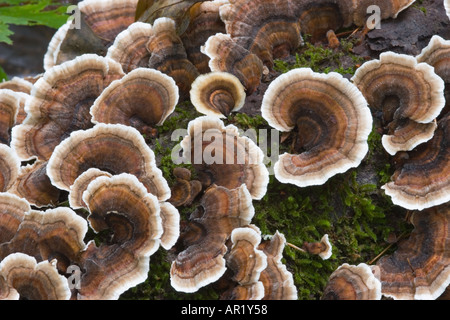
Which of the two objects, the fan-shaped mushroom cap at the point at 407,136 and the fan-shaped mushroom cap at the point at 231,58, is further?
the fan-shaped mushroom cap at the point at 231,58

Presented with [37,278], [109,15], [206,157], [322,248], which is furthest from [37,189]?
[322,248]

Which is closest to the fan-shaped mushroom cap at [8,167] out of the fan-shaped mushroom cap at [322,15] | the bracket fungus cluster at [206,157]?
the bracket fungus cluster at [206,157]

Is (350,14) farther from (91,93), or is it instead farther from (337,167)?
(91,93)

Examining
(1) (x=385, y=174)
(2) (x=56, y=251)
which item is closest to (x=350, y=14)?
(1) (x=385, y=174)

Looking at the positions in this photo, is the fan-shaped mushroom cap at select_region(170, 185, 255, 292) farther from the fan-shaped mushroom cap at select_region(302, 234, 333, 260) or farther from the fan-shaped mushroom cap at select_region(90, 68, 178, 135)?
the fan-shaped mushroom cap at select_region(90, 68, 178, 135)

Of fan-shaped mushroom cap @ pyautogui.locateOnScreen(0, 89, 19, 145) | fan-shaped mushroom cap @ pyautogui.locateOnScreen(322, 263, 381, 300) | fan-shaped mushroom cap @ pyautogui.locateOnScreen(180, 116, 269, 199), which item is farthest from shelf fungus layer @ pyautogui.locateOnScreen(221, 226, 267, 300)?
fan-shaped mushroom cap @ pyautogui.locateOnScreen(0, 89, 19, 145)

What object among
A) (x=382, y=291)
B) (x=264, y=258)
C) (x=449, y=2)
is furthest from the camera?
(x=449, y=2)

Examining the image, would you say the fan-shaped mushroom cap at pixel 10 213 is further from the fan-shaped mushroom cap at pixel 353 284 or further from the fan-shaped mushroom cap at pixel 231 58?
the fan-shaped mushroom cap at pixel 353 284
